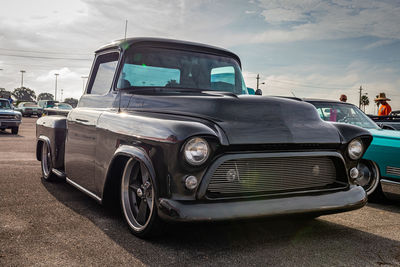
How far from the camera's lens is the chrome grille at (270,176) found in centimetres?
297

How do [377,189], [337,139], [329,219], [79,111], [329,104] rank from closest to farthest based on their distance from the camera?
[337,139] → [329,219] → [79,111] → [377,189] → [329,104]

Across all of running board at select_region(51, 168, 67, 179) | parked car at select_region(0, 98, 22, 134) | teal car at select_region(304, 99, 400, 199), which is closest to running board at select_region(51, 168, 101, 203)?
running board at select_region(51, 168, 67, 179)

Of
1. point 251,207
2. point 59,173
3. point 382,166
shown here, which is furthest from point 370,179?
point 59,173

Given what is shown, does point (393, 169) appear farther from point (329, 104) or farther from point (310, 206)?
point (310, 206)

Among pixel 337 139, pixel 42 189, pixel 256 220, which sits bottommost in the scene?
pixel 42 189

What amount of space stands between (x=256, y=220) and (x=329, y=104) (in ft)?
12.6

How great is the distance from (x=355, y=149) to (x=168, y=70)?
1.93 metres

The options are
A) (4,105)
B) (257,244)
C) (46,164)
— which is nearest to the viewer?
(257,244)

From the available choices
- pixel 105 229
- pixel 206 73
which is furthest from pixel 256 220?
pixel 206 73

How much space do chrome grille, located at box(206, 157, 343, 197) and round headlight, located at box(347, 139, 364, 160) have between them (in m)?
0.21

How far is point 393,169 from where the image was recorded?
4.80 m

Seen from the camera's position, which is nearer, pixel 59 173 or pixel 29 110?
pixel 59 173

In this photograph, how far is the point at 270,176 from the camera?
3.12m

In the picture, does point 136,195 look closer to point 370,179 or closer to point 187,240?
point 187,240
